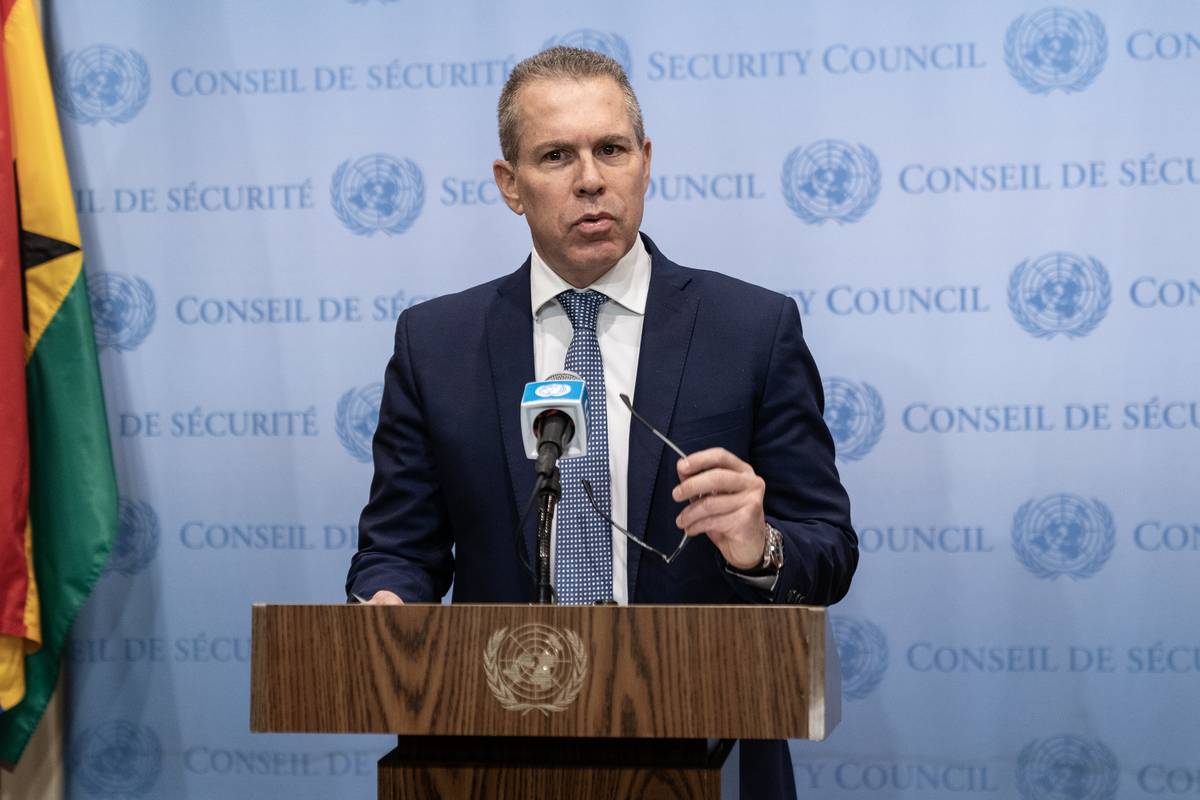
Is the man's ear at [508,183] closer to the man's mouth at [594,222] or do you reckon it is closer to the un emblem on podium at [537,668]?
the man's mouth at [594,222]

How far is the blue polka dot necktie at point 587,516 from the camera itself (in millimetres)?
2094

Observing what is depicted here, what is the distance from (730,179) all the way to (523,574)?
1.38 meters

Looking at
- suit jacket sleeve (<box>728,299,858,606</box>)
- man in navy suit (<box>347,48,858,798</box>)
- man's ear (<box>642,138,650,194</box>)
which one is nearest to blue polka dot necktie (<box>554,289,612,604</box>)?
man in navy suit (<box>347,48,858,798</box>)

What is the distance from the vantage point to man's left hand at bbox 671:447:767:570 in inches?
62.3

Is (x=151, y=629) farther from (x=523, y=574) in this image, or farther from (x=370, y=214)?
(x=523, y=574)

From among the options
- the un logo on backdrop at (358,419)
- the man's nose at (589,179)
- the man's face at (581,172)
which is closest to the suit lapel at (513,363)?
the man's face at (581,172)

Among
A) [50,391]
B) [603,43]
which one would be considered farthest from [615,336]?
[50,391]

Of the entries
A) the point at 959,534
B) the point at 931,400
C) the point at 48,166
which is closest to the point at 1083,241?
the point at 931,400

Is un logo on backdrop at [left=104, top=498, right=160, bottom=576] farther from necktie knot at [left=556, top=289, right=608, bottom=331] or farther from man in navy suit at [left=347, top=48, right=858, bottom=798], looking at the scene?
necktie knot at [left=556, top=289, right=608, bottom=331]

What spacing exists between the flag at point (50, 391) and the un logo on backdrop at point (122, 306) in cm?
18

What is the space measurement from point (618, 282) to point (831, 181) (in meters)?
1.02

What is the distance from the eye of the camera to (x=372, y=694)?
141 cm

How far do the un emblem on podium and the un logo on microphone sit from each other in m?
2.01

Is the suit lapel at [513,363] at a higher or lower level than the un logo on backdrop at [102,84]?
lower
